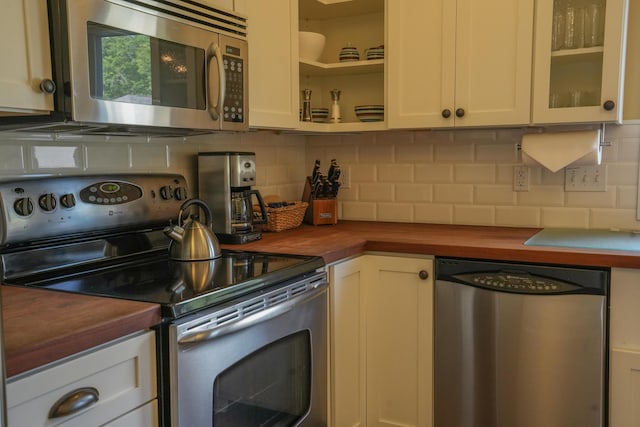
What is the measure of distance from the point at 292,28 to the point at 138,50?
2.99ft

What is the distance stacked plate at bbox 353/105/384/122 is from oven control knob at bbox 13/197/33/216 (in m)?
1.56

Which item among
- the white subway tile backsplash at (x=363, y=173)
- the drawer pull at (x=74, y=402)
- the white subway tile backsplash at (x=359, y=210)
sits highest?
the white subway tile backsplash at (x=363, y=173)

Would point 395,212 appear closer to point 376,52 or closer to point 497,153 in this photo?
point 497,153

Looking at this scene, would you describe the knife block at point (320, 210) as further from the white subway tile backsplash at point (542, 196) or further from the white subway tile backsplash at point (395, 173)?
the white subway tile backsplash at point (542, 196)

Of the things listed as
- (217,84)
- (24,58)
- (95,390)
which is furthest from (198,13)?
(95,390)

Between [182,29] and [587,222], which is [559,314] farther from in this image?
[182,29]

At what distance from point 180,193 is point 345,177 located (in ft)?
3.61

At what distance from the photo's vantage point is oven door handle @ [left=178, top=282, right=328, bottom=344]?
1.32 meters

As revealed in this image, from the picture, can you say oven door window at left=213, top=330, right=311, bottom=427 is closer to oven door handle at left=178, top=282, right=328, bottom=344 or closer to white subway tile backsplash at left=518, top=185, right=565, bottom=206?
oven door handle at left=178, top=282, right=328, bottom=344

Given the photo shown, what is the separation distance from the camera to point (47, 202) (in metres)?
1.63

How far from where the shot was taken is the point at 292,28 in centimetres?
236

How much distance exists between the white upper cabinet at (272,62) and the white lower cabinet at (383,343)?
2.15 feet

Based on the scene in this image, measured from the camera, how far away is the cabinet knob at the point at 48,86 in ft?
4.47

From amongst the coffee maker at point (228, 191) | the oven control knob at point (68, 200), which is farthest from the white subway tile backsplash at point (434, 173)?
the oven control knob at point (68, 200)
